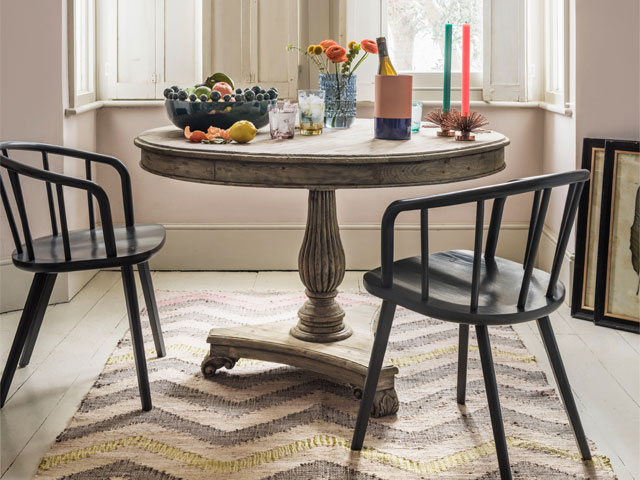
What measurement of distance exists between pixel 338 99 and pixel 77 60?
4.89ft

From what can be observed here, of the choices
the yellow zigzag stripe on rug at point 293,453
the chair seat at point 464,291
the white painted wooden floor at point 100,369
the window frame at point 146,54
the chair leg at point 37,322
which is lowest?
the yellow zigzag stripe on rug at point 293,453

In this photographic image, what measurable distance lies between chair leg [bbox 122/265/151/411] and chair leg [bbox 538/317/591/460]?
1126mm

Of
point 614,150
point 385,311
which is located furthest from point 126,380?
point 614,150

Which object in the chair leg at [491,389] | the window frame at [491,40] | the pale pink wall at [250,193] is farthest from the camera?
the pale pink wall at [250,193]

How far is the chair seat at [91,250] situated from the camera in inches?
85.0

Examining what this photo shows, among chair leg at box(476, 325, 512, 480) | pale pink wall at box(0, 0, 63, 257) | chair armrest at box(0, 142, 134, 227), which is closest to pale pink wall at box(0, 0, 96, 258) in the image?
pale pink wall at box(0, 0, 63, 257)

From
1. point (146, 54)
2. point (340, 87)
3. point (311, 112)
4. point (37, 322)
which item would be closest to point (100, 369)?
point (37, 322)

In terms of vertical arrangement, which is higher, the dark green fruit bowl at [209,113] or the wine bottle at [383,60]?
the wine bottle at [383,60]

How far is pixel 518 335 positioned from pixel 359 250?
44.4 inches

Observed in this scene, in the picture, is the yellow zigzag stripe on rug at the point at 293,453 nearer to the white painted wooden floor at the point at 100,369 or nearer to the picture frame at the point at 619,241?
the white painted wooden floor at the point at 100,369

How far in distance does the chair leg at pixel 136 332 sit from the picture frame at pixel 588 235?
1.77 meters

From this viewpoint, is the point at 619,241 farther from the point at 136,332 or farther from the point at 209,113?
the point at 136,332

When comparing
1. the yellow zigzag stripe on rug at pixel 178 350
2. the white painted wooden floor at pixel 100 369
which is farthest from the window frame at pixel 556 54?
the yellow zigzag stripe on rug at pixel 178 350

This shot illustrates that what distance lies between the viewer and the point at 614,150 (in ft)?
9.83
